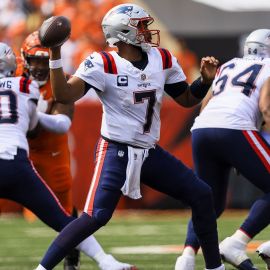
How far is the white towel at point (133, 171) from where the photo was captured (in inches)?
234

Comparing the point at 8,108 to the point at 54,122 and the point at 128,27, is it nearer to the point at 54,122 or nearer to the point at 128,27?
the point at 54,122

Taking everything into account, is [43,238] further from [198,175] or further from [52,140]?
[198,175]

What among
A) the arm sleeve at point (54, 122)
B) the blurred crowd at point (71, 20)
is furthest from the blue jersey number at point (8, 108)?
the blurred crowd at point (71, 20)

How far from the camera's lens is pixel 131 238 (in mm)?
9523

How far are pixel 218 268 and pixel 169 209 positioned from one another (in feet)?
21.5

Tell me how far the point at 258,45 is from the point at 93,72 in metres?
1.40

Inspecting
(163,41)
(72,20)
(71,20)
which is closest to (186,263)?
(71,20)

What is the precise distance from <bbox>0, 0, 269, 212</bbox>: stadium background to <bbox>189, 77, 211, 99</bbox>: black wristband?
207cm

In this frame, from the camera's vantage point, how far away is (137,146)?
6020 millimetres

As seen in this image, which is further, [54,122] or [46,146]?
[46,146]

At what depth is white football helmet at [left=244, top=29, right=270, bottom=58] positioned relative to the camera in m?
6.82

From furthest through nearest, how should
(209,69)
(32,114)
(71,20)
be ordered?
1. (71,20)
2. (32,114)
3. (209,69)

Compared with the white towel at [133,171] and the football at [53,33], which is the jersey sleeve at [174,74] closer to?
the white towel at [133,171]

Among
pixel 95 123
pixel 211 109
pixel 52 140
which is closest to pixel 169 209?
pixel 95 123
